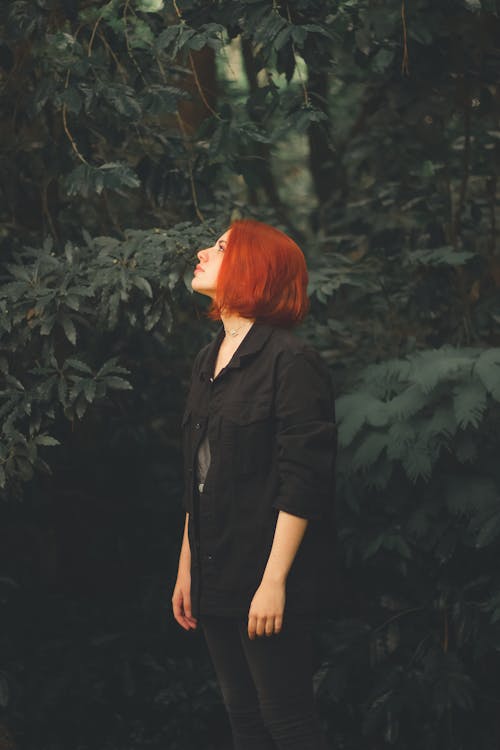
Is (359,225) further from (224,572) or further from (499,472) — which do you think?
(224,572)

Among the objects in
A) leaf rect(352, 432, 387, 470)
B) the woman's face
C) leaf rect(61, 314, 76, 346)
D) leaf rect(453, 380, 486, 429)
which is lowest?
leaf rect(352, 432, 387, 470)

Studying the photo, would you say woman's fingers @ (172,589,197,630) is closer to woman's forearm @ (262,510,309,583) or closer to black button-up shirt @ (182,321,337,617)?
black button-up shirt @ (182,321,337,617)

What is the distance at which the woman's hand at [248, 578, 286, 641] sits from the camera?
238cm

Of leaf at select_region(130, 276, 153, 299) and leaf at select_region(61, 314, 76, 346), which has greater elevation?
leaf at select_region(130, 276, 153, 299)

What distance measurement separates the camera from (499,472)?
3.83 m

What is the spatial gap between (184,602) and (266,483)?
46 centimetres

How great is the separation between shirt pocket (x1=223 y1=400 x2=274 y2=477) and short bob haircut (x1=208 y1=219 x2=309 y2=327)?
0.76 feet

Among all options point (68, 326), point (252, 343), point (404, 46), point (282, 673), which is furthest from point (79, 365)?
point (404, 46)

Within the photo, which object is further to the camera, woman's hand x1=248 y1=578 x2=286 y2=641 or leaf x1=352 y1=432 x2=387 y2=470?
leaf x1=352 y1=432 x2=387 y2=470

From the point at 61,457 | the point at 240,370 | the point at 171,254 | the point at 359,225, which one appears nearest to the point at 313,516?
the point at 240,370

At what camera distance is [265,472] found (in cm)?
247

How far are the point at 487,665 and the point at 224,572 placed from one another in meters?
2.07

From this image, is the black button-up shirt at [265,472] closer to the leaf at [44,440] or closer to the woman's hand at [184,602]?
the woman's hand at [184,602]

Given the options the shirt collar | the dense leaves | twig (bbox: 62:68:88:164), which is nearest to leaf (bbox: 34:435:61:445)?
the dense leaves
